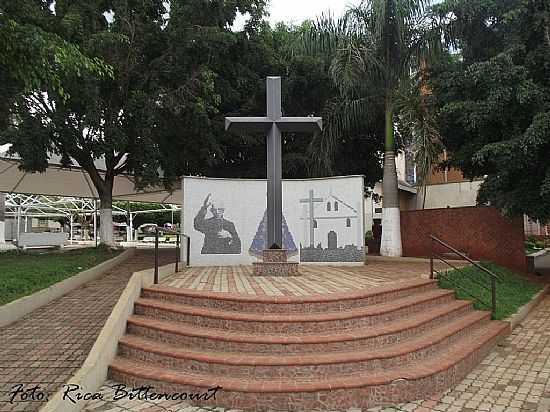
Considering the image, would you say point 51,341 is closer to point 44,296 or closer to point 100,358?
point 100,358

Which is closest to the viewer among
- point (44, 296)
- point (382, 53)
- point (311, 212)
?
point (44, 296)

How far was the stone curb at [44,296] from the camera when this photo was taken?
19.5 feet

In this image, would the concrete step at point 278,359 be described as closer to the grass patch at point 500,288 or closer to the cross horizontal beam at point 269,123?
the grass patch at point 500,288

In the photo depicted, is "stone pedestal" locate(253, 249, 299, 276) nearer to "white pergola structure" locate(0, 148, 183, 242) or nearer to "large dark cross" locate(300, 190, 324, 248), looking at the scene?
"large dark cross" locate(300, 190, 324, 248)

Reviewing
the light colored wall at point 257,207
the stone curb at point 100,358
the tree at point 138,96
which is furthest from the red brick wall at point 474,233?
the stone curb at point 100,358

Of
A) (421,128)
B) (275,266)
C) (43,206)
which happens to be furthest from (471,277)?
(43,206)

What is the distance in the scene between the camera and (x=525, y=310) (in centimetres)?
757

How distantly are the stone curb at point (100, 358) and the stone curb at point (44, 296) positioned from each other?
1728 mm

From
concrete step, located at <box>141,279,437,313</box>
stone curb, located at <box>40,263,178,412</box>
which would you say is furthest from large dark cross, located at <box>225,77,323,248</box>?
stone curb, located at <box>40,263,178,412</box>

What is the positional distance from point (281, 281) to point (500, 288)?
15.7 feet

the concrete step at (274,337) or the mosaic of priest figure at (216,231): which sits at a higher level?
the mosaic of priest figure at (216,231)

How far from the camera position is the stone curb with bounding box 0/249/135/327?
5930 mm

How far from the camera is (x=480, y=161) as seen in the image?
9.34 m

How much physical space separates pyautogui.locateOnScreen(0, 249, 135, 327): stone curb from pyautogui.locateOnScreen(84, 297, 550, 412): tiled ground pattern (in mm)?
Result: 2521
